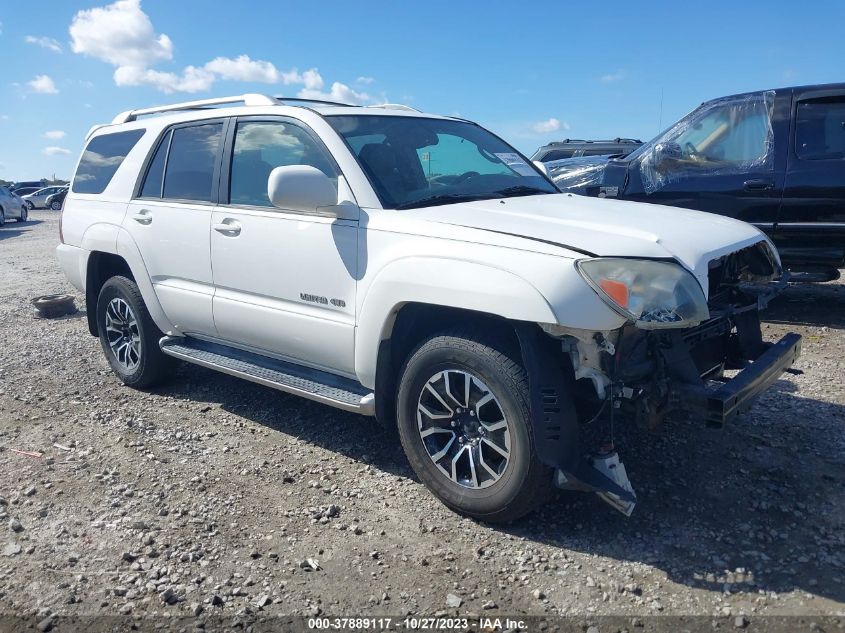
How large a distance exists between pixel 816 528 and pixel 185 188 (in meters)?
4.03

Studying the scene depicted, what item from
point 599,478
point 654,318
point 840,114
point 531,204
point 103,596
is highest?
point 840,114

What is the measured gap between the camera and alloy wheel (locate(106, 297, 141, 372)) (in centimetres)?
519

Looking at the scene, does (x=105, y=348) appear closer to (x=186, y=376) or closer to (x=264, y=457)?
(x=186, y=376)

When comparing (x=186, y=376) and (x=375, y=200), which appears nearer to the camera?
(x=375, y=200)

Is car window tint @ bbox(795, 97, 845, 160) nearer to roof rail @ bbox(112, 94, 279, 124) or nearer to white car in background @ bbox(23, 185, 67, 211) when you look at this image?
roof rail @ bbox(112, 94, 279, 124)

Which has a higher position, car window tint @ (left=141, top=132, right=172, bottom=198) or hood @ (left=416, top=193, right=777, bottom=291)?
car window tint @ (left=141, top=132, right=172, bottom=198)

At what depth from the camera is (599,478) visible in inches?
114

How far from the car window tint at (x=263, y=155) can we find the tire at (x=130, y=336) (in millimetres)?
1336

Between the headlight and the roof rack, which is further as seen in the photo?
the roof rack

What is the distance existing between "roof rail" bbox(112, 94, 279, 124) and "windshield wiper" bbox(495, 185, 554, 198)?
1453 millimetres

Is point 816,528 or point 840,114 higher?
point 840,114

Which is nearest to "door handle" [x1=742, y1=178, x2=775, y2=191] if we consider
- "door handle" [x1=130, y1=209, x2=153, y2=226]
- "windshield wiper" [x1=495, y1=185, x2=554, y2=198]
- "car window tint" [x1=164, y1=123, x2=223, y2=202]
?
"windshield wiper" [x1=495, y1=185, x2=554, y2=198]

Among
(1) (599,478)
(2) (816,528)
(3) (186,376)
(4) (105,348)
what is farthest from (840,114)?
(4) (105,348)

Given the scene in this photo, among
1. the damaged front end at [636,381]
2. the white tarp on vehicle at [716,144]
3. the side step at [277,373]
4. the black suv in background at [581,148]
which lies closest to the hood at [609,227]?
the damaged front end at [636,381]
